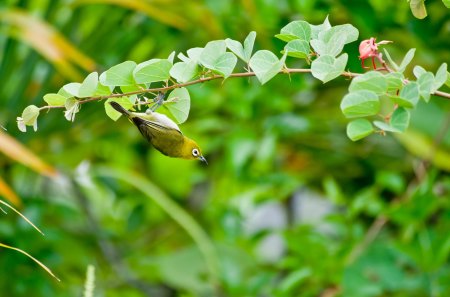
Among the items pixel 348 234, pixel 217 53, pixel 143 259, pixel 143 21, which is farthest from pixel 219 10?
pixel 217 53

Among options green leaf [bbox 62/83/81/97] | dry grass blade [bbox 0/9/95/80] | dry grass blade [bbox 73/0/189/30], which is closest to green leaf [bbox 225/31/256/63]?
green leaf [bbox 62/83/81/97]

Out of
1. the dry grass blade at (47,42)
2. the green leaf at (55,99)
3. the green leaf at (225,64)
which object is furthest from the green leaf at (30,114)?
the dry grass blade at (47,42)

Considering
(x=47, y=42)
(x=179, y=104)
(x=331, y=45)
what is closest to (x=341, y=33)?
(x=331, y=45)

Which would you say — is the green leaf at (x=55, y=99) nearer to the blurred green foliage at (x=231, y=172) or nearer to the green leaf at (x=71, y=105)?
the green leaf at (x=71, y=105)

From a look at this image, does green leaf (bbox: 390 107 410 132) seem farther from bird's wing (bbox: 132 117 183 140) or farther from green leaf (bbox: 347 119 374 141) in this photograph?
bird's wing (bbox: 132 117 183 140)

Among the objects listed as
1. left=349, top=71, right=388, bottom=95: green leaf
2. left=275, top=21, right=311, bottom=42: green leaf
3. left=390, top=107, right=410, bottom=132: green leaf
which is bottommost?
left=390, top=107, right=410, bottom=132: green leaf
